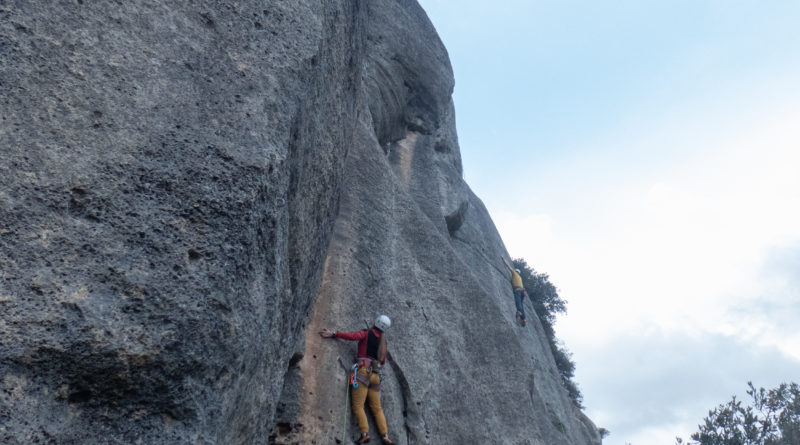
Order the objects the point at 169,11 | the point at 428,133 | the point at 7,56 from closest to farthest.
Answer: the point at 7,56
the point at 169,11
the point at 428,133

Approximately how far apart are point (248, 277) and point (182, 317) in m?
0.62

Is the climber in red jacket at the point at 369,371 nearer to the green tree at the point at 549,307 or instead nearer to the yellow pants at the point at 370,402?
the yellow pants at the point at 370,402

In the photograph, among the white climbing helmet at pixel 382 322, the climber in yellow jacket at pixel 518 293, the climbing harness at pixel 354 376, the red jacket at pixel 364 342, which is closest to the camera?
the climbing harness at pixel 354 376

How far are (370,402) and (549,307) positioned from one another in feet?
80.9

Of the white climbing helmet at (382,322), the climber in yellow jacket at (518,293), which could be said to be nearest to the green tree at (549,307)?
the climber in yellow jacket at (518,293)

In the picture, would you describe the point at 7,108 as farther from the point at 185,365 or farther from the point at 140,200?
the point at 185,365

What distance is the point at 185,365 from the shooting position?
3555 millimetres

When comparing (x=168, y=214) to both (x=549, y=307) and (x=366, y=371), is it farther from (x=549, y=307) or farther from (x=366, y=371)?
(x=549, y=307)

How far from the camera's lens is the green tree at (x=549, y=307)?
28.2 metres

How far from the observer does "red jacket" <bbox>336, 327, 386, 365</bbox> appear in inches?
290

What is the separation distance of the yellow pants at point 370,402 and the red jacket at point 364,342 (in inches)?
9.9

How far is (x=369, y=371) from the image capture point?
721cm

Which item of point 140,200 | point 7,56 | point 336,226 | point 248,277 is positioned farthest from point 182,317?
point 336,226

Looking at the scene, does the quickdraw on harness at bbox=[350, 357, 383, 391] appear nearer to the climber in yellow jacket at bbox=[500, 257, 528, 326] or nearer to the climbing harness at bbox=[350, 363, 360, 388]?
the climbing harness at bbox=[350, 363, 360, 388]
